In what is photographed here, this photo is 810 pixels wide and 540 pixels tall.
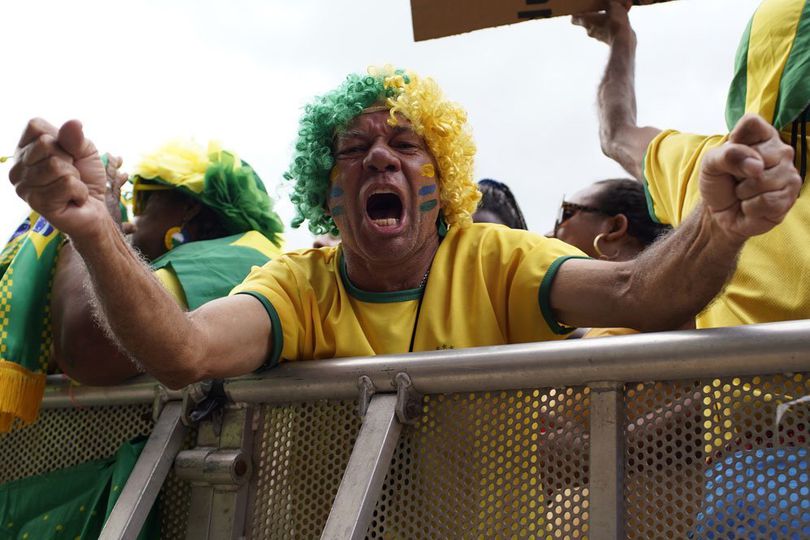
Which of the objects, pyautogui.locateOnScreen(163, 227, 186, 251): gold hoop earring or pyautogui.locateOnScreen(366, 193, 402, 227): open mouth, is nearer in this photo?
pyautogui.locateOnScreen(366, 193, 402, 227): open mouth

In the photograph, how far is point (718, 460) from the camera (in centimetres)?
147

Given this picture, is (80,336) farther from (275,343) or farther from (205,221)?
(205,221)

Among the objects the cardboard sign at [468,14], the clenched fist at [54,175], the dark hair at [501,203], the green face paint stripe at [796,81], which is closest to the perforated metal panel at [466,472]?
the clenched fist at [54,175]

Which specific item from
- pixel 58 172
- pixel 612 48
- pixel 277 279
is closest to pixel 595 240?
pixel 612 48

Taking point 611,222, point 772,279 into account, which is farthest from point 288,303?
point 611,222

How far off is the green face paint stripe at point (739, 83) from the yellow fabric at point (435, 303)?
48 centimetres

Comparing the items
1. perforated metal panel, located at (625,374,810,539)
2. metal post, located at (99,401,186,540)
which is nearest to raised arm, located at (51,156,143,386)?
metal post, located at (99,401,186,540)

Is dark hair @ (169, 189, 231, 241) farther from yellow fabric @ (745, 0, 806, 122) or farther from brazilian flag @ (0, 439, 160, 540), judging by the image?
yellow fabric @ (745, 0, 806, 122)

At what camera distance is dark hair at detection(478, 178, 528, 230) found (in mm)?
4125

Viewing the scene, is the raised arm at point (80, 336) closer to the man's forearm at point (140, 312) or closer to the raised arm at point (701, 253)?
the man's forearm at point (140, 312)

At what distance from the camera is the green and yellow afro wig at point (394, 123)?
259cm

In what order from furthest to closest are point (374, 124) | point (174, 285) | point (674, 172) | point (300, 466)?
point (174, 285), point (374, 124), point (674, 172), point (300, 466)

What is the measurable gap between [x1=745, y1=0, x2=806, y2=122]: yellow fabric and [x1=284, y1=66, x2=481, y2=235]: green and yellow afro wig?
85cm

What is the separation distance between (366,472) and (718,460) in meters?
0.60
